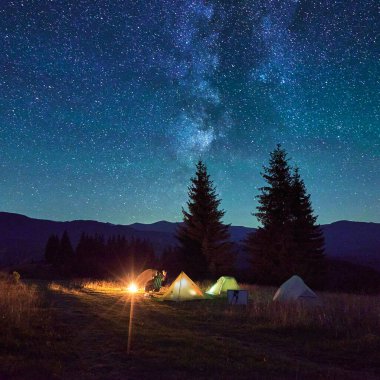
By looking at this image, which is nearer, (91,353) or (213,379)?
(213,379)

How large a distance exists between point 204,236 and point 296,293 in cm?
2084

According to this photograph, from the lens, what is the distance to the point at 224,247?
38906 mm

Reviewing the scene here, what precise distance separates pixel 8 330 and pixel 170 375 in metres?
4.44

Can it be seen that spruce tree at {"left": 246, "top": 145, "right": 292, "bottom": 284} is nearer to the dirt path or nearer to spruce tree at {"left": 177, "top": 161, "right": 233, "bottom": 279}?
spruce tree at {"left": 177, "top": 161, "right": 233, "bottom": 279}

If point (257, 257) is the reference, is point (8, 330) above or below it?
below

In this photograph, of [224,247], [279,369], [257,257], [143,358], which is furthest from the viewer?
[224,247]

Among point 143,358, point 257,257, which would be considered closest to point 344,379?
point 143,358

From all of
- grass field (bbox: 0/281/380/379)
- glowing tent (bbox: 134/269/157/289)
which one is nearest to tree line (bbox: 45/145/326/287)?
glowing tent (bbox: 134/269/157/289)

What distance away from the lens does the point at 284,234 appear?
35.3m

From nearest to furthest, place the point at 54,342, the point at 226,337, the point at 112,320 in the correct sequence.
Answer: the point at 54,342, the point at 226,337, the point at 112,320

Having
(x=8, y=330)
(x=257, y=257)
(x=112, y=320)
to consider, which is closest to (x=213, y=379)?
(x=8, y=330)

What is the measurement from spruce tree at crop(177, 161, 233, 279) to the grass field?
24065 millimetres

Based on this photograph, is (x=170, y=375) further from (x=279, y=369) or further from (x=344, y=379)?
(x=344, y=379)

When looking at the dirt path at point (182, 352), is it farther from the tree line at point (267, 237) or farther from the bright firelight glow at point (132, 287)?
the tree line at point (267, 237)
